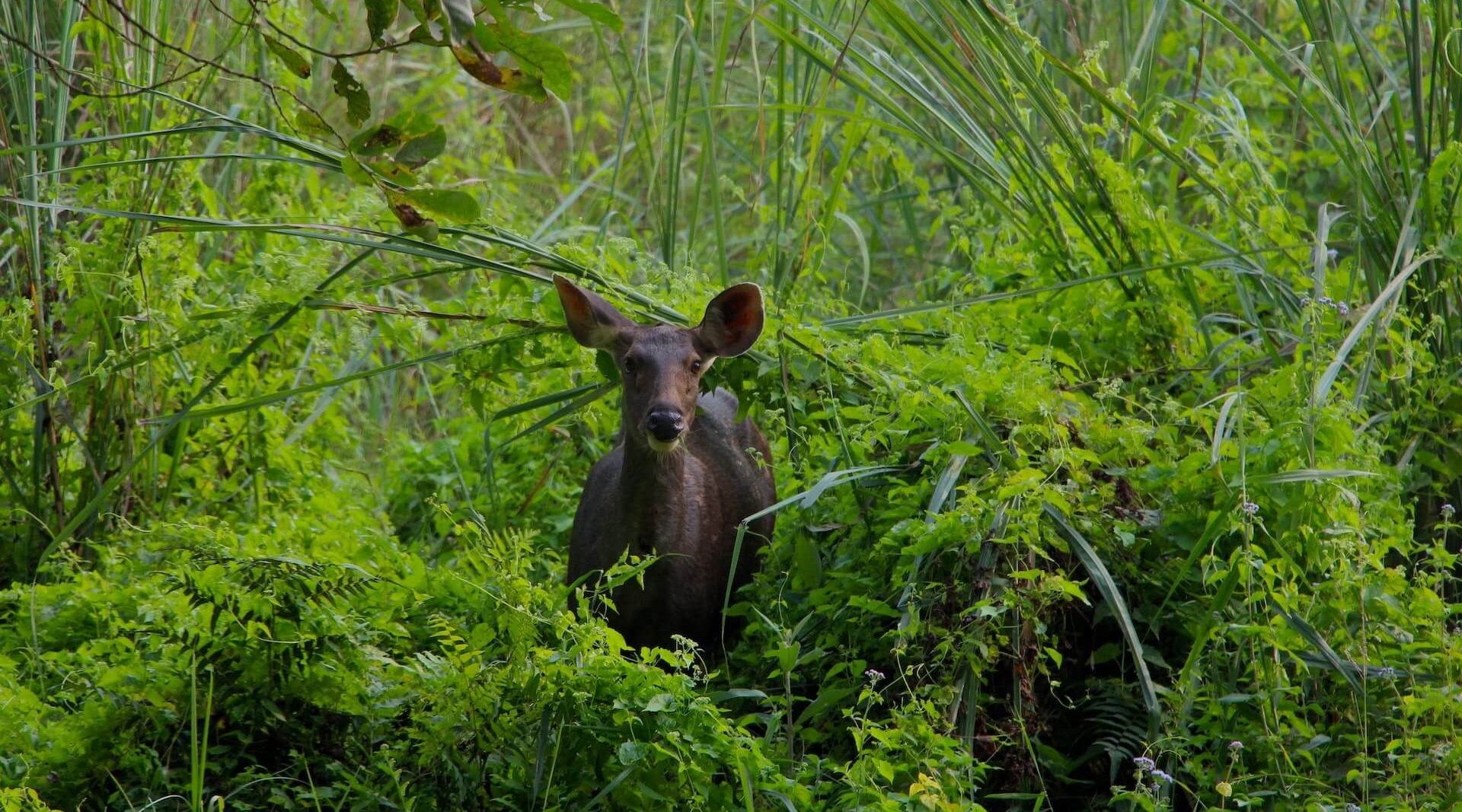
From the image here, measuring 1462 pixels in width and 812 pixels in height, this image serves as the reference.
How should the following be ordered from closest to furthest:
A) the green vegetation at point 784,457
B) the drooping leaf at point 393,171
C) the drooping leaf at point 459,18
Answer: the drooping leaf at point 459,18 < the drooping leaf at point 393,171 < the green vegetation at point 784,457

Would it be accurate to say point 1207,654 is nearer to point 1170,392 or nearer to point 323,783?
point 1170,392

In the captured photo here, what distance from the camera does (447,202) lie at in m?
3.19

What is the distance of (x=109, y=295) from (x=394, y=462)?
180 centimetres

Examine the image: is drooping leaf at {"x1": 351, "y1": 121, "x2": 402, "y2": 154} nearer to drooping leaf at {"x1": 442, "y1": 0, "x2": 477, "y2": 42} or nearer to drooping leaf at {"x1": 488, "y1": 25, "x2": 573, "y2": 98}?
drooping leaf at {"x1": 488, "y1": 25, "x2": 573, "y2": 98}

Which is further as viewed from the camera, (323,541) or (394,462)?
(394,462)

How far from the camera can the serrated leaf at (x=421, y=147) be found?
129 inches

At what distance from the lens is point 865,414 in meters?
4.56

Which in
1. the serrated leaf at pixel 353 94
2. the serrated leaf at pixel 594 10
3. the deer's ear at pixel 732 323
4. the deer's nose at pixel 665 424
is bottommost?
the deer's nose at pixel 665 424

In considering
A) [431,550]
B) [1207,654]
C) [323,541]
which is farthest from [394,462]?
[1207,654]

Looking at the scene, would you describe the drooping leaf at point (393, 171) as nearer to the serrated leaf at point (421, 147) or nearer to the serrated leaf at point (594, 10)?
the serrated leaf at point (421, 147)

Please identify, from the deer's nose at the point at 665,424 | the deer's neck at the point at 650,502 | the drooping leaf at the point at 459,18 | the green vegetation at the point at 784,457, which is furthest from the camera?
the deer's neck at the point at 650,502

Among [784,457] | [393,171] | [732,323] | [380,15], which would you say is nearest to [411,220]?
[393,171]

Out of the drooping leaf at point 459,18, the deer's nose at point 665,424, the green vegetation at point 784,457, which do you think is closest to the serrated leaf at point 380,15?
the green vegetation at point 784,457

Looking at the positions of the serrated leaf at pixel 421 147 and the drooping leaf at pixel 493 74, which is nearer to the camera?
the drooping leaf at pixel 493 74
